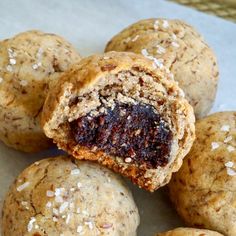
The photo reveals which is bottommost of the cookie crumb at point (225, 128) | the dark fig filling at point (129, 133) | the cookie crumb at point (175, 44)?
the cookie crumb at point (225, 128)

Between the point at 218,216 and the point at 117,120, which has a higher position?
the point at 117,120

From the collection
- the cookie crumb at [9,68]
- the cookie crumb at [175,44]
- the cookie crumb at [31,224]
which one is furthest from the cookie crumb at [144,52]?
the cookie crumb at [31,224]

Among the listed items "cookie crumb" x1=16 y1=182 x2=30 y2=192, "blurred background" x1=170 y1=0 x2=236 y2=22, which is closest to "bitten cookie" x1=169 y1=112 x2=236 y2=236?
"cookie crumb" x1=16 y1=182 x2=30 y2=192

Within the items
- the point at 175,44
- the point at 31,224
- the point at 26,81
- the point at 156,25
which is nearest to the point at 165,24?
the point at 156,25

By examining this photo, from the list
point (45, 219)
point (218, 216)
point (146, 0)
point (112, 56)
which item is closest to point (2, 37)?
point (146, 0)

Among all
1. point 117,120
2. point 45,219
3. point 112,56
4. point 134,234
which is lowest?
point 134,234

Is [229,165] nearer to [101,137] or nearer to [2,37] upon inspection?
[101,137]

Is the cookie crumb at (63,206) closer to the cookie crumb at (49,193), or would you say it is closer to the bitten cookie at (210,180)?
the cookie crumb at (49,193)
